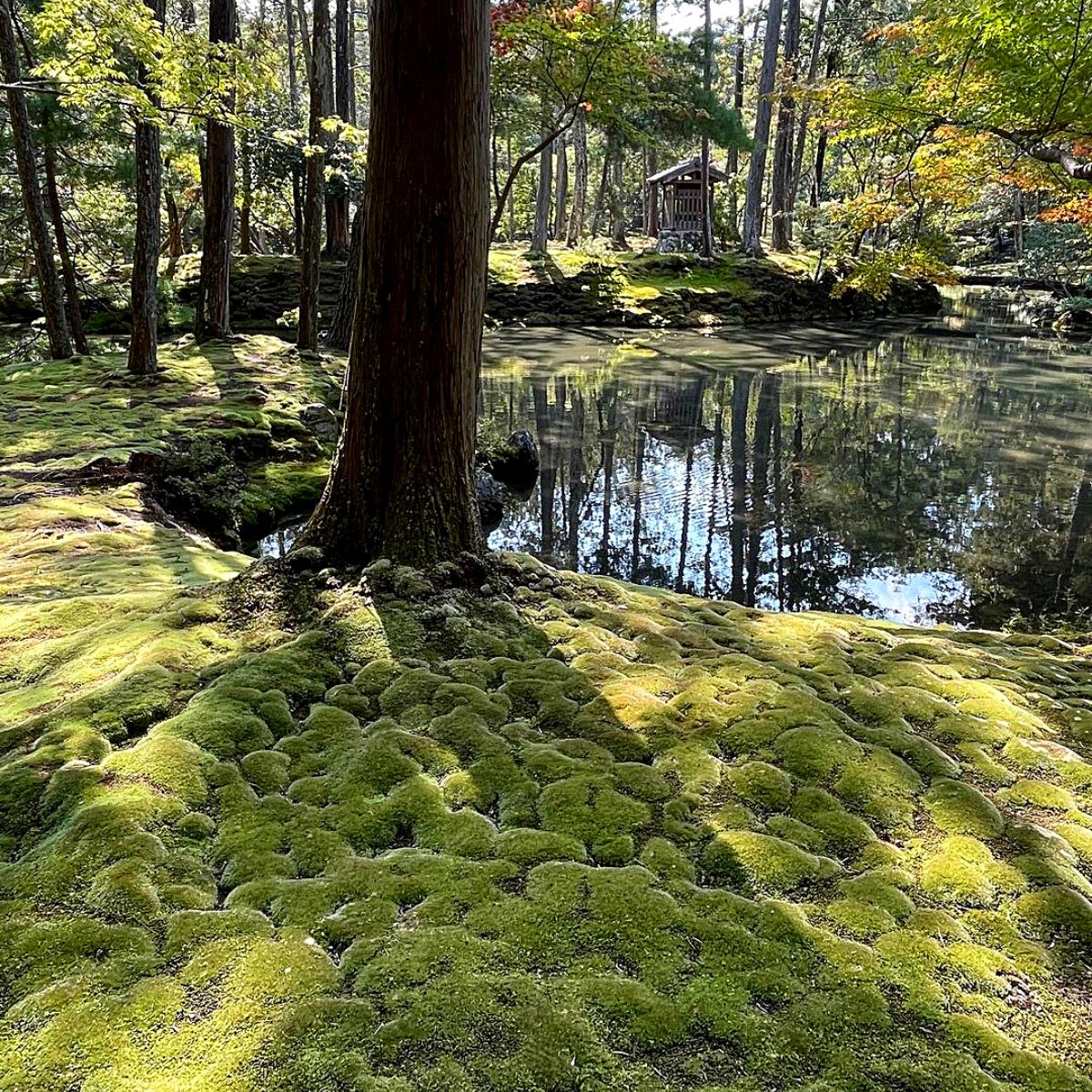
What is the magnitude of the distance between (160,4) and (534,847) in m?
11.9

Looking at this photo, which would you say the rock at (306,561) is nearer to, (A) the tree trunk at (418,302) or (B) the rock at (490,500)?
(A) the tree trunk at (418,302)

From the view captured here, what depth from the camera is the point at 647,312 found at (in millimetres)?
26656

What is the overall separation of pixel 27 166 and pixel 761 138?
24.2 meters

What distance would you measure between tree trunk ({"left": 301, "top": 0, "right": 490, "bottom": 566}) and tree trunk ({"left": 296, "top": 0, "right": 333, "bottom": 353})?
8562 mm

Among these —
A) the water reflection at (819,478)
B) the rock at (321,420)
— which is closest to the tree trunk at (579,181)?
the water reflection at (819,478)

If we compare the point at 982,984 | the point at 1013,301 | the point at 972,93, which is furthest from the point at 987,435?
the point at 1013,301

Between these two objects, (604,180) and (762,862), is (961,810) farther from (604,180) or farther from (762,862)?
(604,180)

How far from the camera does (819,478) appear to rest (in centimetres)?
1120

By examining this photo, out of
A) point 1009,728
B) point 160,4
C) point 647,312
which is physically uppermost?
point 160,4

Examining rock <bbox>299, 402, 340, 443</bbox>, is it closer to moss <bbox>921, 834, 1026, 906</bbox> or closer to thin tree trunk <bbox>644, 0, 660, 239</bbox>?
moss <bbox>921, 834, 1026, 906</bbox>

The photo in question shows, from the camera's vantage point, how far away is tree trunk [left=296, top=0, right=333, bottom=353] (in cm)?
1249

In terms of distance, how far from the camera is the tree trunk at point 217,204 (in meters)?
12.2

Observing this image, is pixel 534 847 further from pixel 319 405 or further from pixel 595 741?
pixel 319 405

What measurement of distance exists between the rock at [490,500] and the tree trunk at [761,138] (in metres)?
20.4
